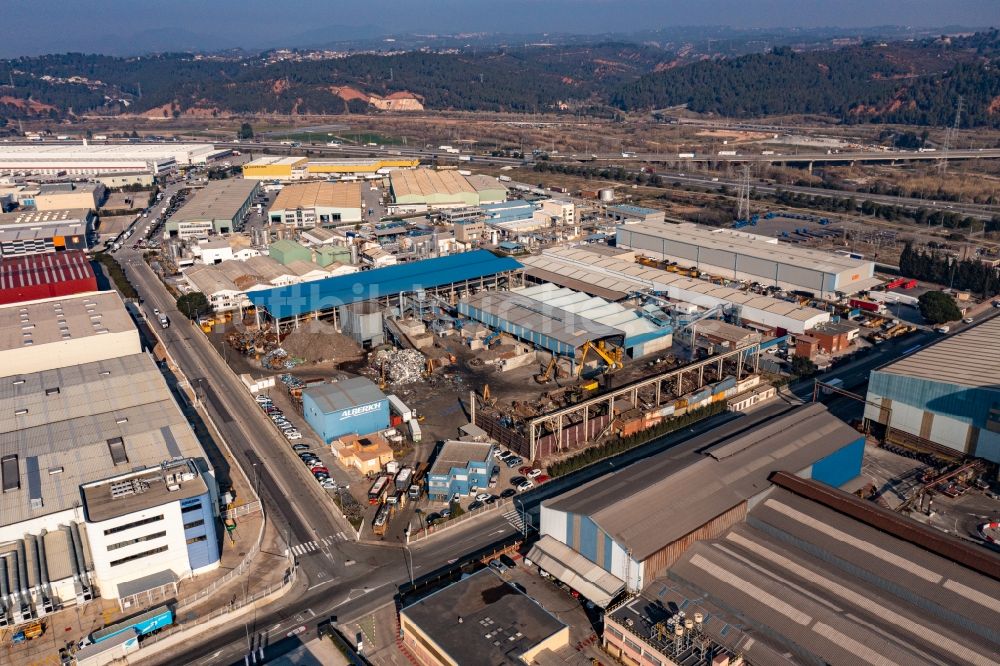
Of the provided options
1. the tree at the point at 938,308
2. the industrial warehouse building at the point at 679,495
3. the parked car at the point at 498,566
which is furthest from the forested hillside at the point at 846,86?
the parked car at the point at 498,566

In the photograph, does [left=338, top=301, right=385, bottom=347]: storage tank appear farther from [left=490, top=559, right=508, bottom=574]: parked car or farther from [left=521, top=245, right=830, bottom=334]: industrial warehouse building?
[left=490, top=559, right=508, bottom=574]: parked car

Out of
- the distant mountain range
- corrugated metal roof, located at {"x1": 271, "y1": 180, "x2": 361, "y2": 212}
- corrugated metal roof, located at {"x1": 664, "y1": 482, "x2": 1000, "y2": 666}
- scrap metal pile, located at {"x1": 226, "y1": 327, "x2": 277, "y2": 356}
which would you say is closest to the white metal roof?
scrap metal pile, located at {"x1": 226, "y1": 327, "x2": 277, "y2": 356}

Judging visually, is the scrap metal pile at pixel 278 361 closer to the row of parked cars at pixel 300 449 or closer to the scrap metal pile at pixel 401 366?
the row of parked cars at pixel 300 449

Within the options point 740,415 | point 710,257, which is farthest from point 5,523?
point 710,257

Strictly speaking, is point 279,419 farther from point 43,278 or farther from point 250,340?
point 43,278

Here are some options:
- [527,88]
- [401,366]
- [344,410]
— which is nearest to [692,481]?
[344,410]

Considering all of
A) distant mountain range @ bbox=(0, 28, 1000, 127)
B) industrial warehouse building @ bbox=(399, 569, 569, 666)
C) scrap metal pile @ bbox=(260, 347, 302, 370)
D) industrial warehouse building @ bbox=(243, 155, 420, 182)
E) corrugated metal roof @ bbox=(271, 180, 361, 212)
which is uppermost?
distant mountain range @ bbox=(0, 28, 1000, 127)

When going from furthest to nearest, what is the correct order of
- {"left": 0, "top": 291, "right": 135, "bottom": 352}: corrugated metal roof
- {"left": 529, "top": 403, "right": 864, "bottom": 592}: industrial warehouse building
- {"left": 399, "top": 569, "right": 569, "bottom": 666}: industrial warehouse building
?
{"left": 0, "top": 291, "right": 135, "bottom": 352}: corrugated metal roof
{"left": 529, "top": 403, "right": 864, "bottom": 592}: industrial warehouse building
{"left": 399, "top": 569, "right": 569, "bottom": 666}: industrial warehouse building
